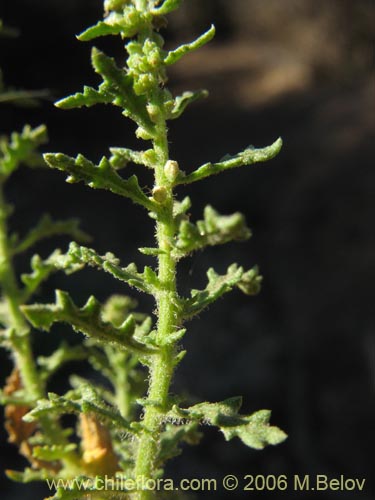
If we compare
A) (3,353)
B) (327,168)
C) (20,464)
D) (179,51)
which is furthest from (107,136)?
(179,51)

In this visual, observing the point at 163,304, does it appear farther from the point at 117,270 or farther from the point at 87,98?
the point at 87,98

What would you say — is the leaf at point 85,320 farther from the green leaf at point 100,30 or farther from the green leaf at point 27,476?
the green leaf at point 27,476

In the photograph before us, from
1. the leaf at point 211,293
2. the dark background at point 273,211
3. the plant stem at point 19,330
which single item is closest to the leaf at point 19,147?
the plant stem at point 19,330

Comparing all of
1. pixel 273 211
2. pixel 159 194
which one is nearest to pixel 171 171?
pixel 159 194

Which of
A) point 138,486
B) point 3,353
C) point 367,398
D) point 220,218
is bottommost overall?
point 138,486

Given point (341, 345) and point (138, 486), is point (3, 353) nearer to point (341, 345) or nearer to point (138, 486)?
point (341, 345)

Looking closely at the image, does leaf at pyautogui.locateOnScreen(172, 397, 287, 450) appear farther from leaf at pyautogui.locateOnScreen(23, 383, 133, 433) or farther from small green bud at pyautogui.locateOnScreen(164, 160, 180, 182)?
small green bud at pyautogui.locateOnScreen(164, 160, 180, 182)

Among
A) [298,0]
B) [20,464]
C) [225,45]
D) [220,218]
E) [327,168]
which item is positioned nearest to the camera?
[220,218]
